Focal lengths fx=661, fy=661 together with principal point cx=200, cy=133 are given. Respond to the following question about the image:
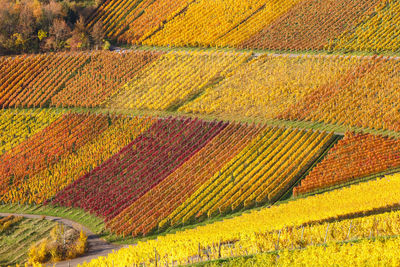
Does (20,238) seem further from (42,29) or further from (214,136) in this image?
(42,29)

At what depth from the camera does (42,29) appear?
104 meters

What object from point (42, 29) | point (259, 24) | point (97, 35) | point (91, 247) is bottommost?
point (91, 247)

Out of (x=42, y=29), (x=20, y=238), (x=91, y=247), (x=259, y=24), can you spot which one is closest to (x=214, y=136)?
(x=91, y=247)

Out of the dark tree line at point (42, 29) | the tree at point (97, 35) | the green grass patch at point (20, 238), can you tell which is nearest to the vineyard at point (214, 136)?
the green grass patch at point (20, 238)

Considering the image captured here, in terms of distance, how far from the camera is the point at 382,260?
1526 inches

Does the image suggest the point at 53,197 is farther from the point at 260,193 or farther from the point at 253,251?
the point at 253,251

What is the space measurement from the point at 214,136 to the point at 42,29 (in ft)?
142

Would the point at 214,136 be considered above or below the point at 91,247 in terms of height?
above

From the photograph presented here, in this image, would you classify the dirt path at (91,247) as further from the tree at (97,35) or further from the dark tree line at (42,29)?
the tree at (97,35)

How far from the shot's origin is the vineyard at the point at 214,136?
5041cm

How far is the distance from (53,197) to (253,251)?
29.7 meters

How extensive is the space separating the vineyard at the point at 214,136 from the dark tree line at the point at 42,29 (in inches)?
34.5

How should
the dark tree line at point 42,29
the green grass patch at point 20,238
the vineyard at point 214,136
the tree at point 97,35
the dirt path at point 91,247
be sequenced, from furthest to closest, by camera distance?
the tree at point 97,35 → the dark tree line at point 42,29 → the green grass patch at point 20,238 → the dirt path at point 91,247 → the vineyard at point 214,136

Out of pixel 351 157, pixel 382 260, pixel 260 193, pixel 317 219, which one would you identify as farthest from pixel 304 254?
pixel 351 157
